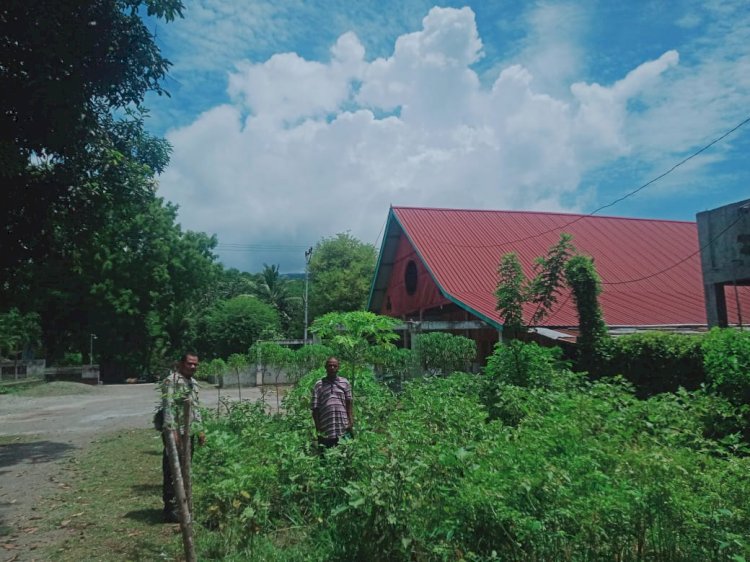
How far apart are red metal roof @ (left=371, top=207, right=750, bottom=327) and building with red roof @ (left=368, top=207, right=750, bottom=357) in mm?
41

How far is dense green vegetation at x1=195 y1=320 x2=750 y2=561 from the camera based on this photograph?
3.39m

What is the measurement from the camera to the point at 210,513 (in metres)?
5.25

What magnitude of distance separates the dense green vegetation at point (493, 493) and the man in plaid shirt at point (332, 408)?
275 mm

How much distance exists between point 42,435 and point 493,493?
13.5 meters

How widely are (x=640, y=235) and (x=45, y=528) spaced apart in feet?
79.5

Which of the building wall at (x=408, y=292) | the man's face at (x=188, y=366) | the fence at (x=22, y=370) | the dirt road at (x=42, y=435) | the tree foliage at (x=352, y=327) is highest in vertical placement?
the building wall at (x=408, y=292)

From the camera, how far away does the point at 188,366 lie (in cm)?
589

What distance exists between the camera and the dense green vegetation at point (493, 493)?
3.39 m

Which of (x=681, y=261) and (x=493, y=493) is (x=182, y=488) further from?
(x=681, y=261)

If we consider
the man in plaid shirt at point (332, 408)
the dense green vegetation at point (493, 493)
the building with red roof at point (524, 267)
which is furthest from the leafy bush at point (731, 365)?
the building with red roof at point (524, 267)

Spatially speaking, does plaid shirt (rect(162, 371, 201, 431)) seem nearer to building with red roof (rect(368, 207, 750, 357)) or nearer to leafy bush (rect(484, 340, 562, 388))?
leafy bush (rect(484, 340, 562, 388))

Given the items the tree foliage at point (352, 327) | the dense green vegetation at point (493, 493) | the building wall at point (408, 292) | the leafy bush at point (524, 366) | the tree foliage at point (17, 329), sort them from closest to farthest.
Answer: the dense green vegetation at point (493, 493)
the tree foliage at point (352, 327)
the leafy bush at point (524, 366)
the building wall at point (408, 292)
the tree foliage at point (17, 329)

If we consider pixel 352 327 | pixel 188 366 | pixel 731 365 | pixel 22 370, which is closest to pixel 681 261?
pixel 731 365

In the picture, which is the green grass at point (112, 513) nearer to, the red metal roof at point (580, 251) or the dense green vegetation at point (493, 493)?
the dense green vegetation at point (493, 493)
